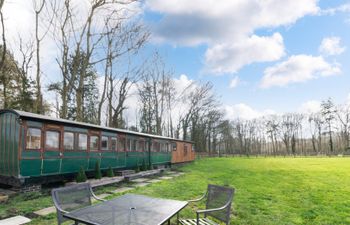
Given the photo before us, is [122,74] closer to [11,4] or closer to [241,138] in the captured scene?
[11,4]

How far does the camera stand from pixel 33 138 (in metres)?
7.59

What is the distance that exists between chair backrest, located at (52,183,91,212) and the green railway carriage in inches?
185

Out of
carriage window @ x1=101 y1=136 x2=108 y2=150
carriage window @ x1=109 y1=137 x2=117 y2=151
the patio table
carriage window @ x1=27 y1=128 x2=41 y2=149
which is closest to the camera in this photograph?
the patio table

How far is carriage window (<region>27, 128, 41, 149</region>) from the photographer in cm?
743

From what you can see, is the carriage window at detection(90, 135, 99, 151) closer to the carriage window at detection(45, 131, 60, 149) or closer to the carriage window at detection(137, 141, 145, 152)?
the carriage window at detection(45, 131, 60, 149)

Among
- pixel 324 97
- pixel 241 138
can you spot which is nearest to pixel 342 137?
pixel 324 97

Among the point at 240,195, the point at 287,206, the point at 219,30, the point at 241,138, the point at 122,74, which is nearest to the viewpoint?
the point at 287,206

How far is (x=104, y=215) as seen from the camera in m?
2.81

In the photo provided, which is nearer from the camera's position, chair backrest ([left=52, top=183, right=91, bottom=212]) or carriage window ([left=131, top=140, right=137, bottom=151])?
chair backrest ([left=52, top=183, right=91, bottom=212])

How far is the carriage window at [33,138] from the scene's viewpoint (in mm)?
7426

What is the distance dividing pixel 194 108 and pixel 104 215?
118ft

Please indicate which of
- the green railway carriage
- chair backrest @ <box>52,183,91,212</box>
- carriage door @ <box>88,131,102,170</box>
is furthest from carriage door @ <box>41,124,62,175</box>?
chair backrest @ <box>52,183,91,212</box>

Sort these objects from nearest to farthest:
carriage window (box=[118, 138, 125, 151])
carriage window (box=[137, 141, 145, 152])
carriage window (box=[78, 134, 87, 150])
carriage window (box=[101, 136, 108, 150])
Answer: carriage window (box=[78, 134, 87, 150]), carriage window (box=[101, 136, 108, 150]), carriage window (box=[118, 138, 125, 151]), carriage window (box=[137, 141, 145, 152])

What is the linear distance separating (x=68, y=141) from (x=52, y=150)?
0.80 metres
